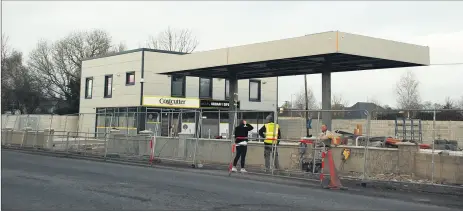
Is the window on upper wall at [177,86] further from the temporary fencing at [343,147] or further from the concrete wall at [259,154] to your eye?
the temporary fencing at [343,147]

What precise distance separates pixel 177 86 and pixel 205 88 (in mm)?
2657

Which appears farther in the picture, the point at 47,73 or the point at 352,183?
the point at 47,73

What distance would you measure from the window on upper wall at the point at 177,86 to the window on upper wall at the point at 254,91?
715cm

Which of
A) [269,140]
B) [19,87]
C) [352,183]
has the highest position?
[19,87]

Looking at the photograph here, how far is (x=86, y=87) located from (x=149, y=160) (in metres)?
24.6

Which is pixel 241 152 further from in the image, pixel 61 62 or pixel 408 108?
pixel 61 62

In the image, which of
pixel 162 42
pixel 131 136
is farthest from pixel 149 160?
pixel 162 42

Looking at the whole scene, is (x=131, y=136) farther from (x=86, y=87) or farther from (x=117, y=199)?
(x=86, y=87)

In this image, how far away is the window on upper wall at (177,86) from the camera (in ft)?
117

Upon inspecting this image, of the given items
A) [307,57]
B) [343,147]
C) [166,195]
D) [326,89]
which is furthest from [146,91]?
[166,195]

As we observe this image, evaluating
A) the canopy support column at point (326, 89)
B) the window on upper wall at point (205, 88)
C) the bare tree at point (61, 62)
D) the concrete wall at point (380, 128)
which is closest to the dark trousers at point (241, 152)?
the concrete wall at point (380, 128)

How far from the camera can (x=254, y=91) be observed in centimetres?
4112

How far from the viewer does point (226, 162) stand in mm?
16766

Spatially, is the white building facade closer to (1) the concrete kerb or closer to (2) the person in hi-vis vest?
(1) the concrete kerb
